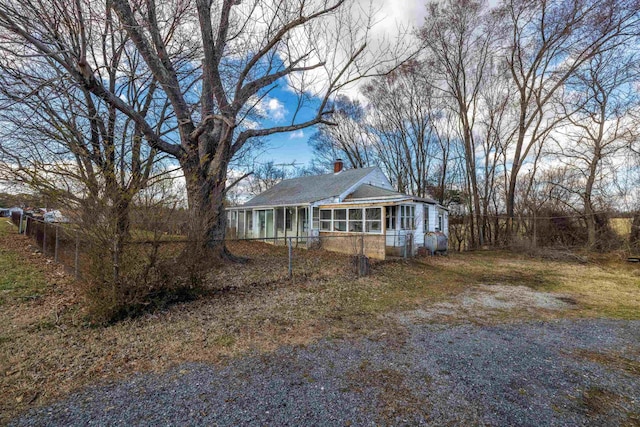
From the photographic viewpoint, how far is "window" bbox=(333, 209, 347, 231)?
46.1 ft

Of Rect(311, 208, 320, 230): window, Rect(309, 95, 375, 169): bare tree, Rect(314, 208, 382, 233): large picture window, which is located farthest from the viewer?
Rect(309, 95, 375, 169): bare tree

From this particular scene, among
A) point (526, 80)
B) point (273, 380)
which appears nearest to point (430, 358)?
point (273, 380)

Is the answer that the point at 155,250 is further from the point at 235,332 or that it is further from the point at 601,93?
the point at 601,93

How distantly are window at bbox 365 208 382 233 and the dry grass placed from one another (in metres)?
3.37

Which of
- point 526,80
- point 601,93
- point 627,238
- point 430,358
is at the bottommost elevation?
point 430,358

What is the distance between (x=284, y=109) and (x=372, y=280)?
6.99 metres

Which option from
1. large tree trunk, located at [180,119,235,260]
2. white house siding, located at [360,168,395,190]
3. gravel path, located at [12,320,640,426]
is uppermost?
white house siding, located at [360,168,395,190]

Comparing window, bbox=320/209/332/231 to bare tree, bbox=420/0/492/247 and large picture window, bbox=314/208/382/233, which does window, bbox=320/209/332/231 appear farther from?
bare tree, bbox=420/0/492/247

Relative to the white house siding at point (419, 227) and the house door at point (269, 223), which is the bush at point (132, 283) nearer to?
the white house siding at point (419, 227)

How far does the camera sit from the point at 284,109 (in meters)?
11.0

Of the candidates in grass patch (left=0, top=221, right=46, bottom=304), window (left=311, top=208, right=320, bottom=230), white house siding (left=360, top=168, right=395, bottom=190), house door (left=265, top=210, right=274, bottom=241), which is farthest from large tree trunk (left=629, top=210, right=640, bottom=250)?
grass patch (left=0, top=221, right=46, bottom=304)

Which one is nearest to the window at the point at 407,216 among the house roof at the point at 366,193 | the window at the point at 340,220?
the house roof at the point at 366,193

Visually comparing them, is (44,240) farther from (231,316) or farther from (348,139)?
(348,139)

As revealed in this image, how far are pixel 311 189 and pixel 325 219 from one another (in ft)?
12.2
